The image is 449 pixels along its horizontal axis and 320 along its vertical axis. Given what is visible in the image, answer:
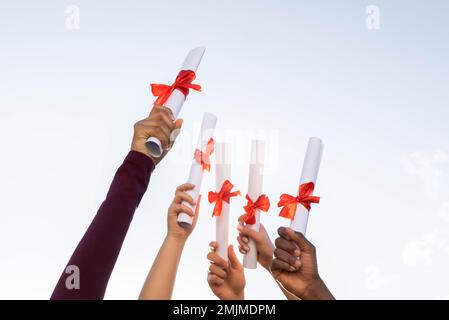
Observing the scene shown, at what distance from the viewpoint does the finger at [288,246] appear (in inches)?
116

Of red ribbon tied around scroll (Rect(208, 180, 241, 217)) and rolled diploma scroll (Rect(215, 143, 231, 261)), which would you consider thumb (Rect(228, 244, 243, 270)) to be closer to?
rolled diploma scroll (Rect(215, 143, 231, 261))

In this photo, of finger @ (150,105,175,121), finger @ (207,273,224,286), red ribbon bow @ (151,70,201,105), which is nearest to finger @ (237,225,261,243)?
finger @ (207,273,224,286)

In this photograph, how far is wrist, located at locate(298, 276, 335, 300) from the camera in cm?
291

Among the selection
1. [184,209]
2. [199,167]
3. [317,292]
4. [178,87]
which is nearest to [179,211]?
[184,209]

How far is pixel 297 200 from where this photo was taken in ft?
10.3

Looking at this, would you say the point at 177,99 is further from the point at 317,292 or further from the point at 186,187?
the point at 317,292

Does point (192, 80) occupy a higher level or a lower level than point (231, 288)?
higher

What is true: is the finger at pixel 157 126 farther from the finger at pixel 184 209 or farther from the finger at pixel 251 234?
the finger at pixel 251 234
